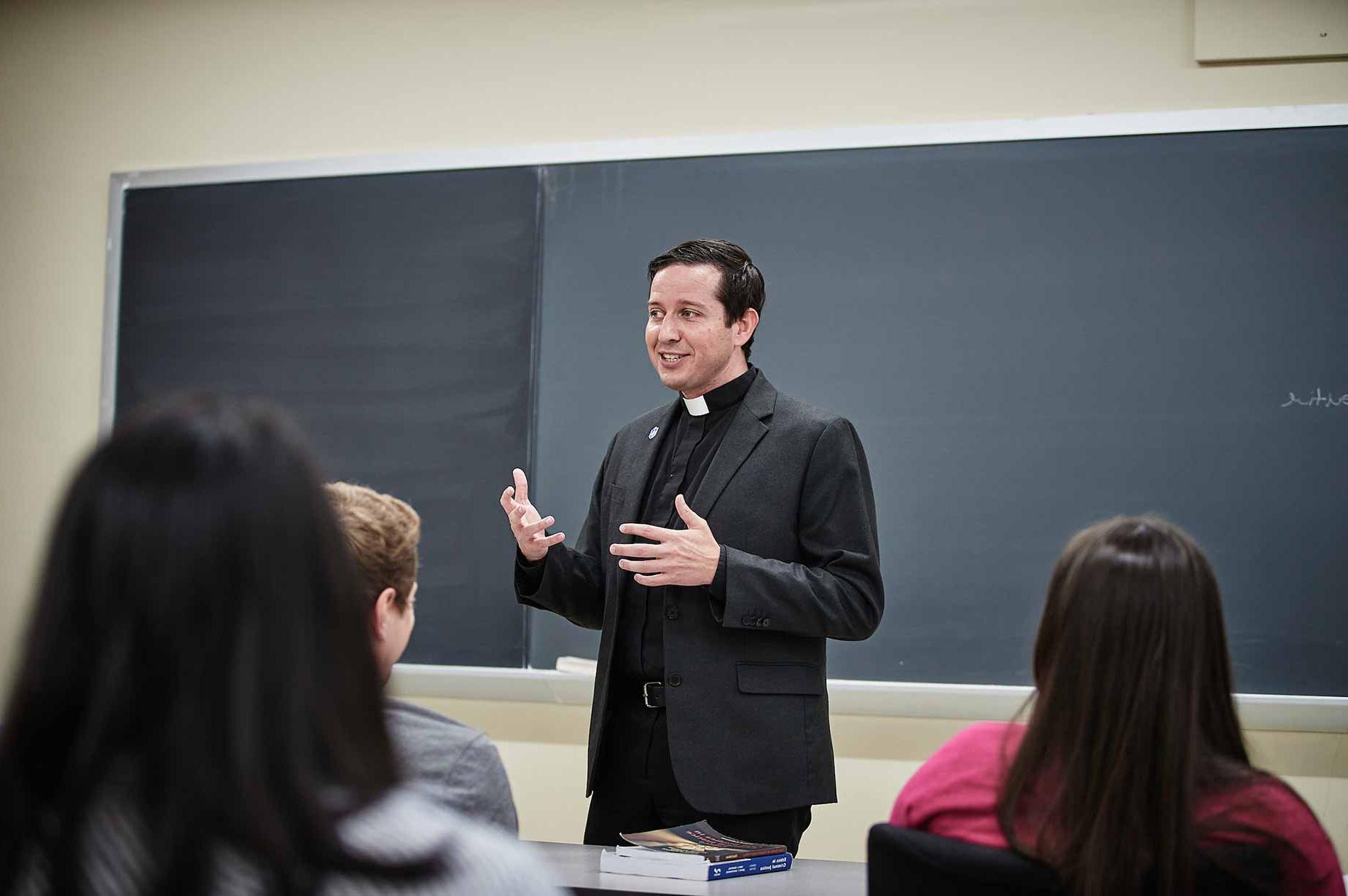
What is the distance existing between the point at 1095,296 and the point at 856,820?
151cm

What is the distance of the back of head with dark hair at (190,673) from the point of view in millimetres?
698

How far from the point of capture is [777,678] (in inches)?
91.4

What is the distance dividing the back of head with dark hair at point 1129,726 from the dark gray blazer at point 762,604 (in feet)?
3.16

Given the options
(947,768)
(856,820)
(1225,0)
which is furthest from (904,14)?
(947,768)

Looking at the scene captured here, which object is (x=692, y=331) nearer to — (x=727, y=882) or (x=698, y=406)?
(x=698, y=406)

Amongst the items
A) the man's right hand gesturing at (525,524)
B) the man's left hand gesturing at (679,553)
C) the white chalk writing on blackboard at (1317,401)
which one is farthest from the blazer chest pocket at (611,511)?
the white chalk writing on blackboard at (1317,401)

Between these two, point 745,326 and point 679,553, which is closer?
point 679,553

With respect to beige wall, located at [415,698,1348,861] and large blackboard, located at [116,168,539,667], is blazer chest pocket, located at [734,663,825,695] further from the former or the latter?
large blackboard, located at [116,168,539,667]

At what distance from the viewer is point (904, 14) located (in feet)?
11.1

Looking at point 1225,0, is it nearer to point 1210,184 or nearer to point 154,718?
point 1210,184

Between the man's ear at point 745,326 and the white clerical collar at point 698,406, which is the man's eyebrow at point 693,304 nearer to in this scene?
the man's ear at point 745,326

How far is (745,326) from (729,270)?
0.40 ft

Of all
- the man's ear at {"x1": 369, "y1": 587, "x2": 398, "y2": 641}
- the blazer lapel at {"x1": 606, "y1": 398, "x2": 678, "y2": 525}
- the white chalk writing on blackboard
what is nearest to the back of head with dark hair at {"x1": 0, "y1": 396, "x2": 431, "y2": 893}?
the man's ear at {"x1": 369, "y1": 587, "x2": 398, "y2": 641}

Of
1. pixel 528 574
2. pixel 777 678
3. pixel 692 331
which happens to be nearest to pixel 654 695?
pixel 777 678
